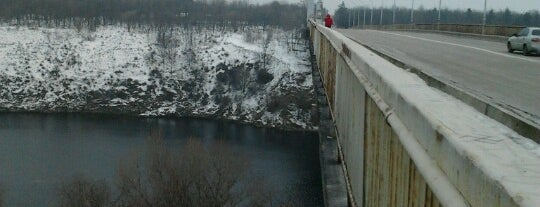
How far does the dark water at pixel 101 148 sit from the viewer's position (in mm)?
29109

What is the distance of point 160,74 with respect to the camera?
71.9m

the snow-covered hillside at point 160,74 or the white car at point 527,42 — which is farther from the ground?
the white car at point 527,42

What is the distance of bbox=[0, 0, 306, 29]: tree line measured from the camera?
96.6 m

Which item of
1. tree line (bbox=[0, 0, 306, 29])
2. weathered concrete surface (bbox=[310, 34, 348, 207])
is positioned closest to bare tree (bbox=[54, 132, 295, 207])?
weathered concrete surface (bbox=[310, 34, 348, 207])

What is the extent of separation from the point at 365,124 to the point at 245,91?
60135mm

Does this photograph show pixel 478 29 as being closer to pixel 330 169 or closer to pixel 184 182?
pixel 184 182

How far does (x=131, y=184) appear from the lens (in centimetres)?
2503

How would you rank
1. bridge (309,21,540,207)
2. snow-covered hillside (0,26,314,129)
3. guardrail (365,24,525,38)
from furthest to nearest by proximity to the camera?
1. snow-covered hillside (0,26,314,129)
2. guardrail (365,24,525,38)
3. bridge (309,21,540,207)

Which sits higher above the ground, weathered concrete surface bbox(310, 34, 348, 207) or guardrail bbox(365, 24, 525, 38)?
guardrail bbox(365, 24, 525, 38)

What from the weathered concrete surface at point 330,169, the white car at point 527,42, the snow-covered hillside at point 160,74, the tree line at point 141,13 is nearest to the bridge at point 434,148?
the weathered concrete surface at point 330,169

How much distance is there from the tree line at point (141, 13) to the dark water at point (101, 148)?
141ft

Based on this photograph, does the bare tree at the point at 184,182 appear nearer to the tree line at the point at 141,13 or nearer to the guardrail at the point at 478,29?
the guardrail at the point at 478,29

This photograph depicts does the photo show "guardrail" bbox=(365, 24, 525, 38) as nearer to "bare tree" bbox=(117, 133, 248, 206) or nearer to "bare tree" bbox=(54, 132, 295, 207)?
"bare tree" bbox=(54, 132, 295, 207)

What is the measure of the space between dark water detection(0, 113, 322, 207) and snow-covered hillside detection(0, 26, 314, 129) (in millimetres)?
5509
